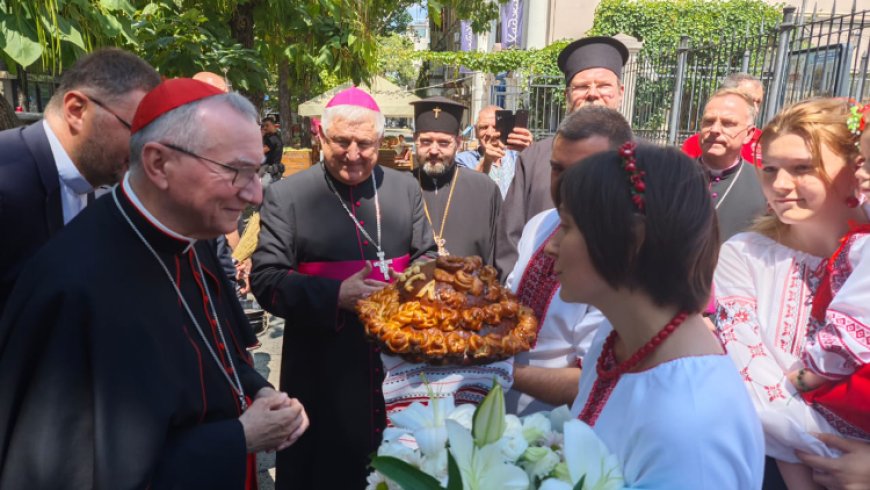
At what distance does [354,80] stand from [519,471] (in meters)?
6.99

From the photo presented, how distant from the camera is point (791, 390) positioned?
1.96 m

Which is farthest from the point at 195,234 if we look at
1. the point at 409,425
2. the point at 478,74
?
the point at 478,74

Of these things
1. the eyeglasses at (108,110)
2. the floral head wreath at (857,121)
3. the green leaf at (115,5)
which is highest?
the green leaf at (115,5)

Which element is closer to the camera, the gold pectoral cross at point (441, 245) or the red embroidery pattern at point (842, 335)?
the red embroidery pattern at point (842, 335)

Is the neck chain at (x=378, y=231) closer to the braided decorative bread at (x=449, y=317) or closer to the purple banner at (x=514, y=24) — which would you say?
the braided decorative bread at (x=449, y=317)

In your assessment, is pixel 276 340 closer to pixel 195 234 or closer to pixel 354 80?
pixel 354 80

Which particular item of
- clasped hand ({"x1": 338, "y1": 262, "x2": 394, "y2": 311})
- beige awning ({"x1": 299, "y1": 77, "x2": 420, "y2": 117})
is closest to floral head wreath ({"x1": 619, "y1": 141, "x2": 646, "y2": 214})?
clasped hand ({"x1": 338, "y1": 262, "x2": 394, "y2": 311})

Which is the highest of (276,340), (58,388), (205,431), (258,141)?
(258,141)

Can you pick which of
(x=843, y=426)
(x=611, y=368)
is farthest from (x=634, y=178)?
(x=843, y=426)

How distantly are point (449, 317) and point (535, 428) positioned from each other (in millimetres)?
631

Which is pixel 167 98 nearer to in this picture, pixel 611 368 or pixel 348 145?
pixel 348 145

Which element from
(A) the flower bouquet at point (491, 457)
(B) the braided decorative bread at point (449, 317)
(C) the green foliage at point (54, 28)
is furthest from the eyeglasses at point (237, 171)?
(C) the green foliage at point (54, 28)

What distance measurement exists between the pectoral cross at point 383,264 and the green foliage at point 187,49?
385 centimetres

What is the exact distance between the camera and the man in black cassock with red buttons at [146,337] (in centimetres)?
152
